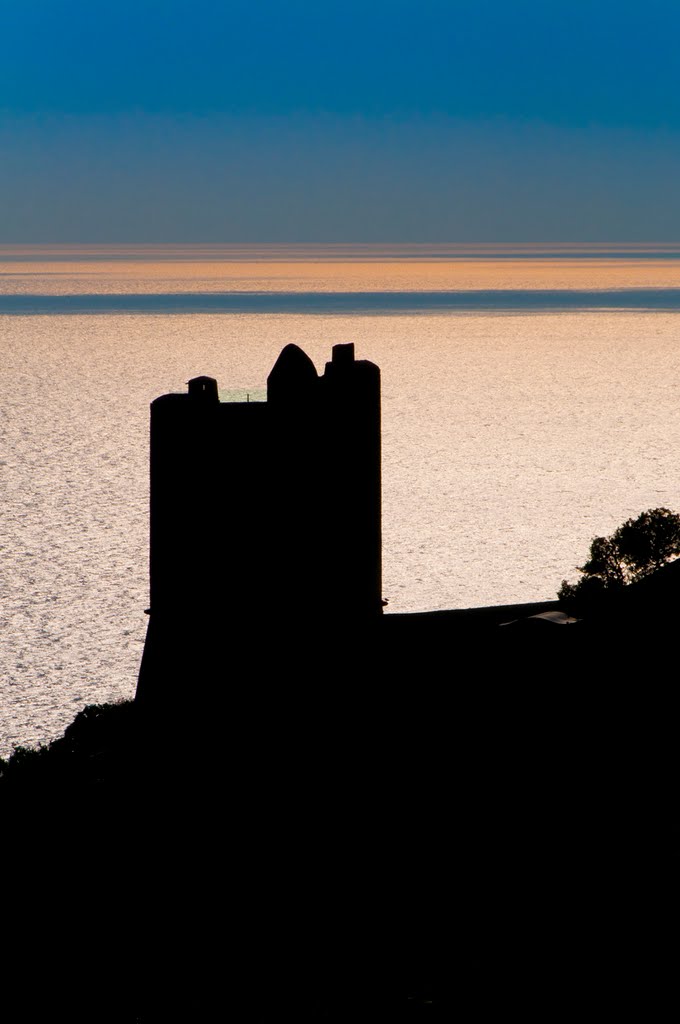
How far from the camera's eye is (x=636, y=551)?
1778 cm

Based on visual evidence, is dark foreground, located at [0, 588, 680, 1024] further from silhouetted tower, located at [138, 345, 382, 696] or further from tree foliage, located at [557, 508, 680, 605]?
tree foliage, located at [557, 508, 680, 605]

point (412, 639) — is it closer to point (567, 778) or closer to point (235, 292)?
point (567, 778)

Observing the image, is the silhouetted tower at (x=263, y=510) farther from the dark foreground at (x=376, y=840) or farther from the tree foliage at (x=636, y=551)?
the tree foliage at (x=636, y=551)

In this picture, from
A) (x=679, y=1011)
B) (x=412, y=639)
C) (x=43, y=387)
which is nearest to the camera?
(x=679, y=1011)

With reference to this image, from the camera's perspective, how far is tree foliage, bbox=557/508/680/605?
57.7 feet

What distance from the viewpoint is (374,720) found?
1094cm

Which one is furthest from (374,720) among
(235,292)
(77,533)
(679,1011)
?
(235,292)

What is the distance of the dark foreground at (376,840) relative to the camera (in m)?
7.51

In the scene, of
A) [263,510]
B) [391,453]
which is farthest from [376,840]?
[391,453]

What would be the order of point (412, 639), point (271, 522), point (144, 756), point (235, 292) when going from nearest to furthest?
point (271, 522)
point (144, 756)
point (412, 639)
point (235, 292)

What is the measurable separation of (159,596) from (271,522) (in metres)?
1.01

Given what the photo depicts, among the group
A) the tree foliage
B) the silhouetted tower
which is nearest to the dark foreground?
the silhouetted tower

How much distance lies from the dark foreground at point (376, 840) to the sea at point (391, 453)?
1.45 m

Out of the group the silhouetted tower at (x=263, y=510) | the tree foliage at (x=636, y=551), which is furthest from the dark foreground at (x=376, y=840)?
the tree foliage at (x=636, y=551)
